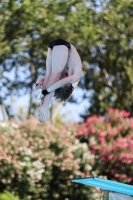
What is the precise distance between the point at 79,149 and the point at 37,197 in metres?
1.66

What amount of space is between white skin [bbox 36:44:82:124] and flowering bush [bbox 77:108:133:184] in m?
11.2

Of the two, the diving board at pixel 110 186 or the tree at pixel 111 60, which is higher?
the diving board at pixel 110 186

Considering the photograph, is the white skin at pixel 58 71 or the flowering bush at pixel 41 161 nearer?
the white skin at pixel 58 71

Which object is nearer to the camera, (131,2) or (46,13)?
(46,13)

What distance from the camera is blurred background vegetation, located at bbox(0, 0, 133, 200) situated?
13.1 m

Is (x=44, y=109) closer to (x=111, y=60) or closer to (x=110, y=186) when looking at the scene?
(x=110, y=186)

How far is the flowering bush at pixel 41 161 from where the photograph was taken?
41.6 feet

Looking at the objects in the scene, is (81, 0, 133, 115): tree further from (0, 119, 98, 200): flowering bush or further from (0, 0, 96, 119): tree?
(0, 119, 98, 200): flowering bush

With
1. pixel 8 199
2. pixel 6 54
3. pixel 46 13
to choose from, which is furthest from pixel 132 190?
pixel 6 54

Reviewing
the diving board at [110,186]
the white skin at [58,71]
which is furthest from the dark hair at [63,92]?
the diving board at [110,186]

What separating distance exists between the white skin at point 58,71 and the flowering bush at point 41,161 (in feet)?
29.1

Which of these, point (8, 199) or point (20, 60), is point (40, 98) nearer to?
point (8, 199)

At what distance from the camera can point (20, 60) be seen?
21.3m

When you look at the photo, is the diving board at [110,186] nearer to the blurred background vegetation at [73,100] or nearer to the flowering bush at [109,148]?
the blurred background vegetation at [73,100]
